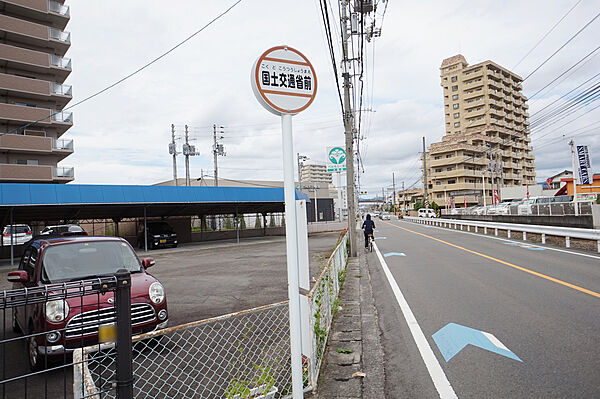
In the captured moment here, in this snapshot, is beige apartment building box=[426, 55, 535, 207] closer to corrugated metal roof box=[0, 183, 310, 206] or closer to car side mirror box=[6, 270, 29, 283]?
corrugated metal roof box=[0, 183, 310, 206]

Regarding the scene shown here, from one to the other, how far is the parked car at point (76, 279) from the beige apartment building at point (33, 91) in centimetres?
3095

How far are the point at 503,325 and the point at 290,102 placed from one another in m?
4.70

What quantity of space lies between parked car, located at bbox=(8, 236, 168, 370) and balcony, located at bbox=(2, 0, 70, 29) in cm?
3760

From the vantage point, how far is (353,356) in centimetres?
459

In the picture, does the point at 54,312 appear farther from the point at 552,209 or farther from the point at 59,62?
the point at 59,62

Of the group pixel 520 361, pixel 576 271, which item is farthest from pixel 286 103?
pixel 576 271

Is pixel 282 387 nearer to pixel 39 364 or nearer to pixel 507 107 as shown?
pixel 39 364

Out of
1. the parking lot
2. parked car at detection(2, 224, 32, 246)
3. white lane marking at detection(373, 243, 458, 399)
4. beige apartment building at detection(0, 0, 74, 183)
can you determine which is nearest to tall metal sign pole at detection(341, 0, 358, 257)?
the parking lot

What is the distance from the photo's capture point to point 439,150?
235ft

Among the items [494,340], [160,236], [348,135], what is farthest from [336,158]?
[160,236]

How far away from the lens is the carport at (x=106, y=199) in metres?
17.1

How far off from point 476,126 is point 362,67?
2693 inches

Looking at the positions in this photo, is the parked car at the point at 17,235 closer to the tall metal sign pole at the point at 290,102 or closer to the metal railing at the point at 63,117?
the metal railing at the point at 63,117

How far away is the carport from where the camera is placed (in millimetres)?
17109
